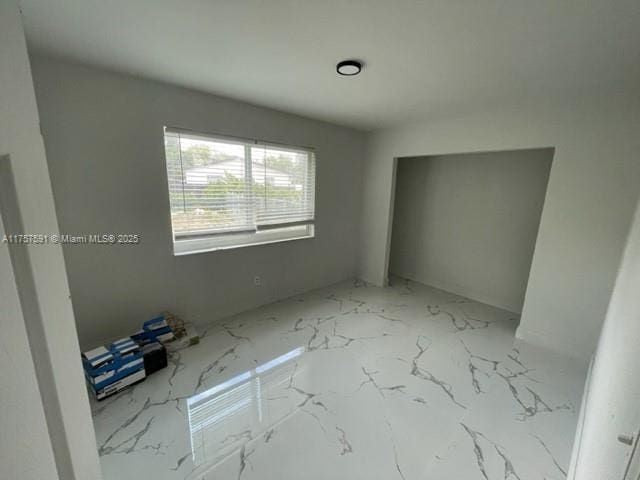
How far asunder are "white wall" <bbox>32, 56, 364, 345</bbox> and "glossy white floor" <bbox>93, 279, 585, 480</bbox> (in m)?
0.52

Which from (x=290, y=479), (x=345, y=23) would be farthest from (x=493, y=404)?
(x=345, y=23)

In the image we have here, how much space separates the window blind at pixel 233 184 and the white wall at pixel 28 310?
199cm

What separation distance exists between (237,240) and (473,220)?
9.69 feet

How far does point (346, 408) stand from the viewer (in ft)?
5.77

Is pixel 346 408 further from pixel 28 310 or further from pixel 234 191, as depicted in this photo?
pixel 234 191

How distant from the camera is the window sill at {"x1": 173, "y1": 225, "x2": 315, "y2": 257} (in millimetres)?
2521

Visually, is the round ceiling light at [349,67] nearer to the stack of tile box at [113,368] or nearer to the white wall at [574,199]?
the white wall at [574,199]

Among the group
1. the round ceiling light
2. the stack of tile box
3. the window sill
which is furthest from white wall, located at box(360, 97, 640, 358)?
the stack of tile box

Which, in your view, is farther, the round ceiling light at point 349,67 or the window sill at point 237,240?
the window sill at point 237,240

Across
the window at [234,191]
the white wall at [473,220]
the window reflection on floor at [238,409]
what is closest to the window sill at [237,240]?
the window at [234,191]

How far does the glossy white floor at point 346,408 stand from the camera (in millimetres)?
1410

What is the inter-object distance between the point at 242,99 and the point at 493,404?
3.15 metres

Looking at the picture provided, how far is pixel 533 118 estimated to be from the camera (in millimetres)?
2354

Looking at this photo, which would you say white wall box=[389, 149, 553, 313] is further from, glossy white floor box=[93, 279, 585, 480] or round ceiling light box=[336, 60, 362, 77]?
round ceiling light box=[336, 60, 362, 77]
